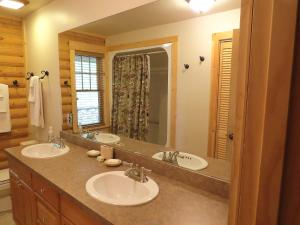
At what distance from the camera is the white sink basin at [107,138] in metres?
1.98

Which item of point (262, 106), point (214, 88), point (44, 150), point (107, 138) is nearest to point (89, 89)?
point (107, 138)

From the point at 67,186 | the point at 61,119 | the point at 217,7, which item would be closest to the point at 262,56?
the point at 217,7

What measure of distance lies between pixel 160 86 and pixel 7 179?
2211 mm

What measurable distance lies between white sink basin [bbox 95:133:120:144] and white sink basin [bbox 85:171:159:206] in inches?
19.6

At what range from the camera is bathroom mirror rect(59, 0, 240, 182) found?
1.31 meters

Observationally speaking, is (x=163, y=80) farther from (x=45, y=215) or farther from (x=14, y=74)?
(x=14, y=74)

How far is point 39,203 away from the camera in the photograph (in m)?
1.67

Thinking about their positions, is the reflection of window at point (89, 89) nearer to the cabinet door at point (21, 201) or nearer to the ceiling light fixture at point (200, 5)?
the cabinet door at point (21, 201)

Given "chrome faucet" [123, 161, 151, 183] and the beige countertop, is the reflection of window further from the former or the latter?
"chrome faucet" [123, 161, 151, 183]

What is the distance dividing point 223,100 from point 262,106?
86cm

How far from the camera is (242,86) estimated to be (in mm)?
530

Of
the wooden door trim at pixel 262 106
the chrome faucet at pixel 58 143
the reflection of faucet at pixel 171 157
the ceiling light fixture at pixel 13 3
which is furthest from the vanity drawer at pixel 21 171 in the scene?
the wooden door trim at pixel 262 106

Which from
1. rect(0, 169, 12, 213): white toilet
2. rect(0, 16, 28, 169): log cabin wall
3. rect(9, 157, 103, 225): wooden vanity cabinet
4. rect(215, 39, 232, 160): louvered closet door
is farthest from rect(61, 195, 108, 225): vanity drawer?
rect(0, 16, 28, 169): log cabin wall

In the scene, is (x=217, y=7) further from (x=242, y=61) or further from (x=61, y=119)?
(x=61, y=119)
